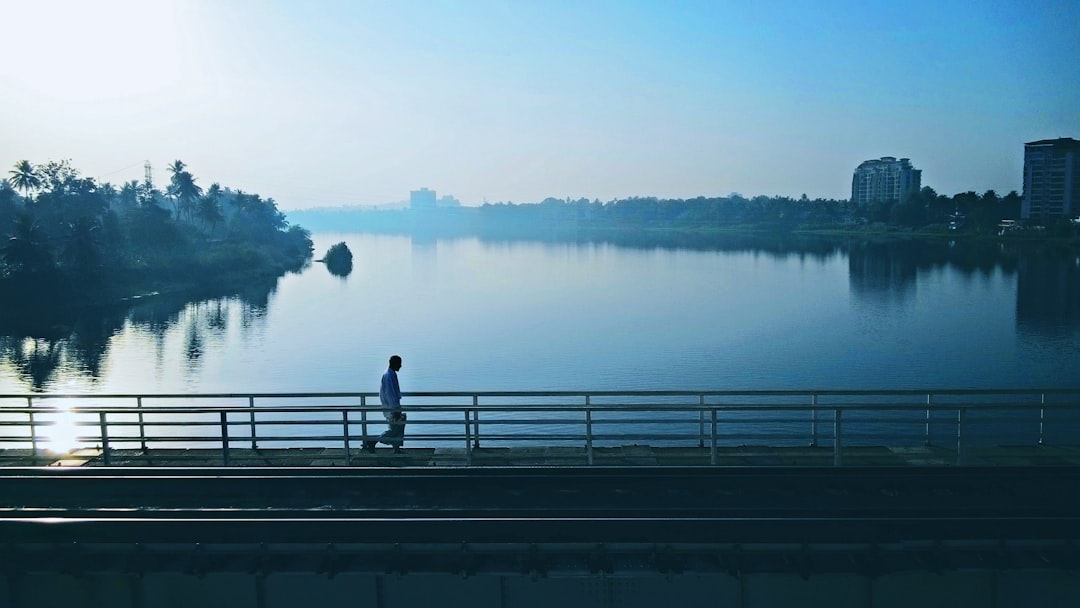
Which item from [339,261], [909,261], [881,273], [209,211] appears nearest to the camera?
[881,273]

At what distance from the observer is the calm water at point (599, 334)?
4188 cm

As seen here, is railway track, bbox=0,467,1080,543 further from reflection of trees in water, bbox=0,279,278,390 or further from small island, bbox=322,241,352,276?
small island, bbox=322,241,352,276

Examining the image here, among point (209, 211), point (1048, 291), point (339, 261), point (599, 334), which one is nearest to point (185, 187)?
point (209, 211)

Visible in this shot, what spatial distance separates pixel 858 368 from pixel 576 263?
289 ft

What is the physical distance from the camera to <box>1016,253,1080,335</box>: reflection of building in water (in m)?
56.6

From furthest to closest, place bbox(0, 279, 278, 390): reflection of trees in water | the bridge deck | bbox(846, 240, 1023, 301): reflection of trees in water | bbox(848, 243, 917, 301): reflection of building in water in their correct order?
bbox(846, 240, 1023, 301): reflection of trees in water, bbox(848, 243, 917, 301): reflection of building in water, bbox(0, 279, 278, 390): reflection of trees in water, the bridge deck

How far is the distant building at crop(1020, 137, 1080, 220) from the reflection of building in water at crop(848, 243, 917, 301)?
69.1 m

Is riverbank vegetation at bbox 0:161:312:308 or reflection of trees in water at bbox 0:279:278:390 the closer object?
reflection of trees in water at bbox 0:279:278:390

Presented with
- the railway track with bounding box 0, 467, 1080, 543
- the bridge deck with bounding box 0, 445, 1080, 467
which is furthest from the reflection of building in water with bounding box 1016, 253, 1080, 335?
the railway track with bounding box 0, 467, 1080, 543

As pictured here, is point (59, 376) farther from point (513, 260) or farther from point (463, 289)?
point (513, 260)

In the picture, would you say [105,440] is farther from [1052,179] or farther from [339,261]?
[1052,179]

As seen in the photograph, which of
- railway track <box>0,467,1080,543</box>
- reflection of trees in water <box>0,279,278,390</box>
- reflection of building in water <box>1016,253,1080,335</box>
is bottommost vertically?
reflection of trees in water <box>0,279,278,390</box>

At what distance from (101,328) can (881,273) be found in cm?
7690

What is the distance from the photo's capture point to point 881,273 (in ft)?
307
